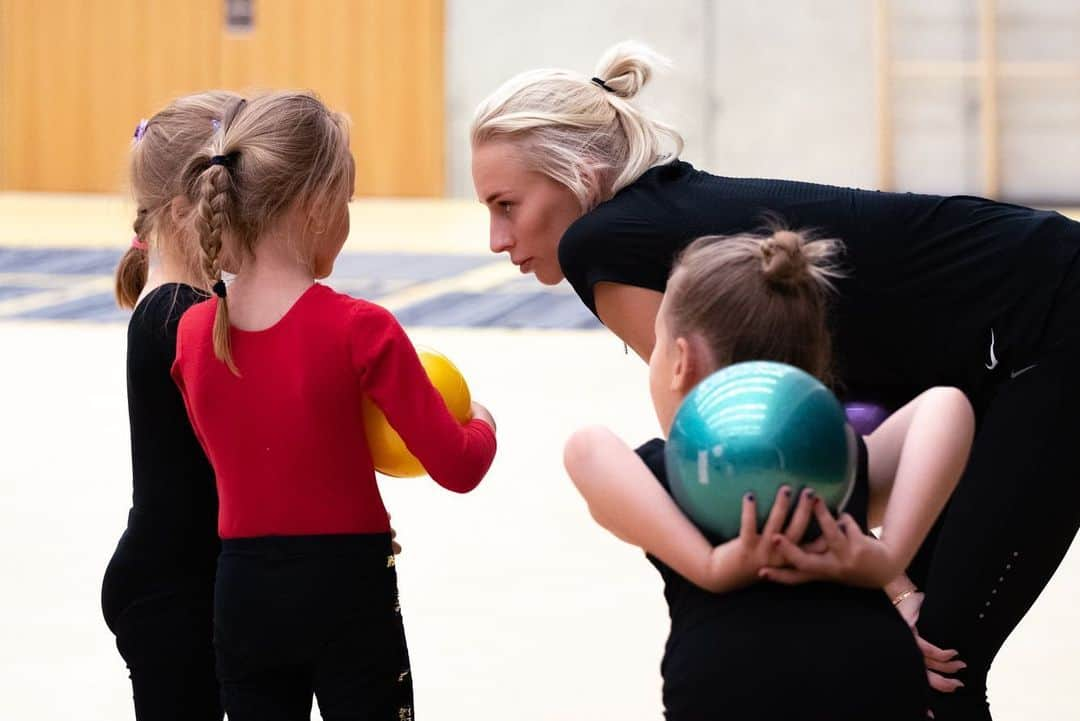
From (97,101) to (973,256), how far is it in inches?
520

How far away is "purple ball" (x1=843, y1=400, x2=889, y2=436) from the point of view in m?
2.36

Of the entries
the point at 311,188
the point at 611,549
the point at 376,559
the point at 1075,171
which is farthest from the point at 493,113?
the point at 1075,171

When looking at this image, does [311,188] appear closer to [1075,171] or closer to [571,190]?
[571,190]

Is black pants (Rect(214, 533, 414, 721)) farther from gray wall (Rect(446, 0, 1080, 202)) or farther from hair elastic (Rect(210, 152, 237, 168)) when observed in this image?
gray wall (Rect(446, 0, 1080, 202))

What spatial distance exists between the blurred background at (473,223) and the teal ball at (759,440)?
4.25 feet

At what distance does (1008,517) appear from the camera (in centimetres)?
240

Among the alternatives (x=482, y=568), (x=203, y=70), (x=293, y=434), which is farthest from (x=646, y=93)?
(x=293, y=434)

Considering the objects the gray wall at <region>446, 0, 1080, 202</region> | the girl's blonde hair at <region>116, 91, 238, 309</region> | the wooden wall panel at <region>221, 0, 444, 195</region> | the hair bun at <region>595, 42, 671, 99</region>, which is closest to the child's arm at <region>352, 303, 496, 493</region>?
the girl's blonde hair at <region>116, 91, 238, 309</region>

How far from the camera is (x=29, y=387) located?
658 cm

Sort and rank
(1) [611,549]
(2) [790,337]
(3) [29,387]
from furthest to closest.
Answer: (3) [29,387], (1) [611,549], (2) [790,337]

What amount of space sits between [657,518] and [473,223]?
1058 centimetres

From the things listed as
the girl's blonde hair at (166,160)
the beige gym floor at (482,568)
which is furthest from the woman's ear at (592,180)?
the beige gym floor at (482,568)

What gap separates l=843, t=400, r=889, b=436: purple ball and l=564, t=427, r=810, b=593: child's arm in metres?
0.55

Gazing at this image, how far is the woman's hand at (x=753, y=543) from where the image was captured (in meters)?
1.75
